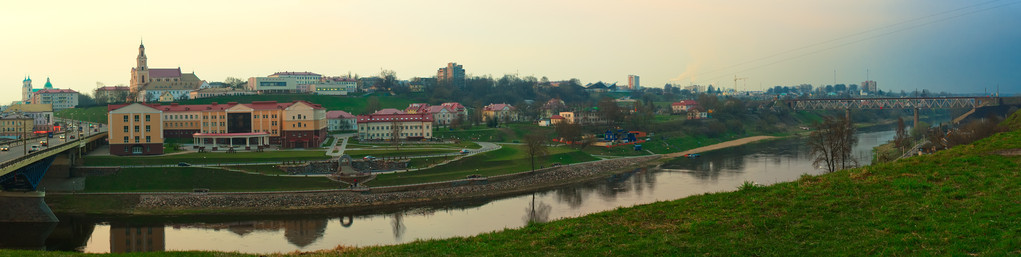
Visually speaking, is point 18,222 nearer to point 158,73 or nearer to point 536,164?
point 536,164

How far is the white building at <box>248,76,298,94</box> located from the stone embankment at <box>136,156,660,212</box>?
60.8 m

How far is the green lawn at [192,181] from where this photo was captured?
30.5 meters

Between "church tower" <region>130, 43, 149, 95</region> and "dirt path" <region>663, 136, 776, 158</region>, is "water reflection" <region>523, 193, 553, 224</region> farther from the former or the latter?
"church tower" <region>130, 43, 149, 95</region>

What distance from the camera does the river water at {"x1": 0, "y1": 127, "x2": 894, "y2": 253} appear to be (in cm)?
2189

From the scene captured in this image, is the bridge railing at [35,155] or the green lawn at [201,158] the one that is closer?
the bridge railing at [35,155]

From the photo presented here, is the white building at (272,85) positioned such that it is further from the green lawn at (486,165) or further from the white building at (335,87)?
the green lawn at (486,165)

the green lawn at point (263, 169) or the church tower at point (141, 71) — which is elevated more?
the church tower at point (141, 71)

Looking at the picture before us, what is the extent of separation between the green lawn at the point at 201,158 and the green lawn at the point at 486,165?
Answer: 263 inches

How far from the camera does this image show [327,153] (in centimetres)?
4056

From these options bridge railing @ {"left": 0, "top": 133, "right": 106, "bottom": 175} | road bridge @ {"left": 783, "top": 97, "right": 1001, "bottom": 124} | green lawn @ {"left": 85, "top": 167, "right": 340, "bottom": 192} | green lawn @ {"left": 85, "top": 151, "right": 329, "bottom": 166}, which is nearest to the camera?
bridge railing @ {"left": 0, "top": 133, "right": 106, "bottom": 175}

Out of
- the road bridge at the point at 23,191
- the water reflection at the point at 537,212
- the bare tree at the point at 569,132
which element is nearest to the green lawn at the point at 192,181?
the road bridge at the point at 23,191

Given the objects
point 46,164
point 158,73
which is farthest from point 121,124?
point 158,73

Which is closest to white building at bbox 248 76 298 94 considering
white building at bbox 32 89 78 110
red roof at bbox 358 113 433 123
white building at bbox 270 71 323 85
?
white building at bbox 270 71 323 85

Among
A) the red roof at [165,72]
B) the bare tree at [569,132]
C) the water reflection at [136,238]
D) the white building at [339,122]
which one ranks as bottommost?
the water reflection at [136,238]
